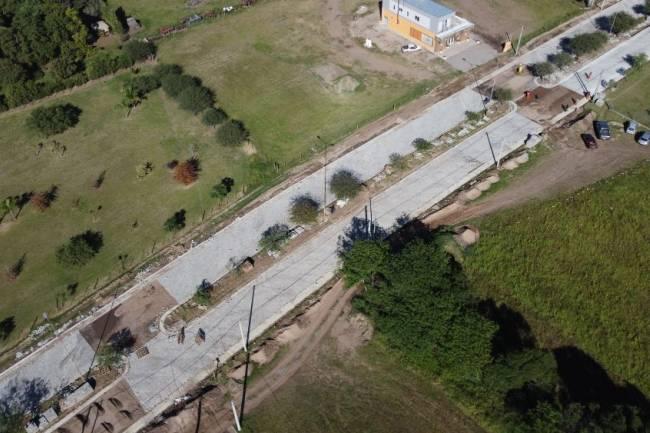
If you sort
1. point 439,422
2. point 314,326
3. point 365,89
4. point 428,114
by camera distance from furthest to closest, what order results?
point 365,89
point 428,114
point 314,326
point 439,422

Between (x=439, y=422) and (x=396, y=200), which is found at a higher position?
(x=396, y=200)

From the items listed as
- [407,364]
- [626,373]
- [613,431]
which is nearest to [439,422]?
[407,364]

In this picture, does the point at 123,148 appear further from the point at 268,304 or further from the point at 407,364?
the point at 407,364

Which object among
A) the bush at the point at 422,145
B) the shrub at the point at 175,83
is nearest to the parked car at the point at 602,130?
the bush at the point at 422,145

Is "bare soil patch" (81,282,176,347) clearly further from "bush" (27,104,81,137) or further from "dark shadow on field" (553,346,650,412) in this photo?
"dark shadow on field" (553,346,650,412)

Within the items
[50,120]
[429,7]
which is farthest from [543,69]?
[50,120]

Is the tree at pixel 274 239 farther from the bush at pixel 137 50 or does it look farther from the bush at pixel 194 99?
the bush at pixel 137 50

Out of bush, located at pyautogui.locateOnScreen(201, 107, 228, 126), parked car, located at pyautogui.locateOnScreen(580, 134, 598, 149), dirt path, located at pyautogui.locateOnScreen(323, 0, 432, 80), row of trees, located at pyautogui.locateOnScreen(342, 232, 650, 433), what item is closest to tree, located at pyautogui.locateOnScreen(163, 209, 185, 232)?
bush, located at pyautogui.locateOnScreen(201, 107, 228, 126)
